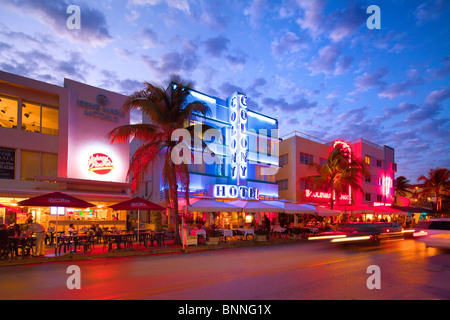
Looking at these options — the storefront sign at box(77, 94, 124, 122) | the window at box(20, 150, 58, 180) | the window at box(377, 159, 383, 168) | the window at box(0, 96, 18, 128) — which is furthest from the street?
the window at box(377, 159, 383, 168)

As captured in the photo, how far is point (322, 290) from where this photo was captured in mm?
7945

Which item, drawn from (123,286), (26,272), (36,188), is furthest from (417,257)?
(36,188)

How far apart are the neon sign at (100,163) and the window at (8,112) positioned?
5334 mm

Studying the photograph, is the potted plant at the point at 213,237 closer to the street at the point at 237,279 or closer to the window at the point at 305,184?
the street at the point at 237,279

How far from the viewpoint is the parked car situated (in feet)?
49.2

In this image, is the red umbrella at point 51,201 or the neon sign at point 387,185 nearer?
the red umbrella at point 51,201

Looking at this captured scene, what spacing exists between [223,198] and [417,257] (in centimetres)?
1570

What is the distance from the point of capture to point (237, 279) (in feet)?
30.8

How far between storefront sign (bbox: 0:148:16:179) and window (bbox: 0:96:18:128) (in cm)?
180

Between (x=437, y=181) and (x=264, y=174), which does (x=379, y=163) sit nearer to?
(x=437, y=181)

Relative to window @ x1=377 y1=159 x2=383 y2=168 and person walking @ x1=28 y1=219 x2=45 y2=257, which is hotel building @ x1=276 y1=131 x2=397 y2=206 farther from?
person walking @ x1=28 y1=219 x2=45 y2=257

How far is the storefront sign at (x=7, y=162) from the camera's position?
1997 centimetres

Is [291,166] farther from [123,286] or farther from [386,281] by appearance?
[123,286]

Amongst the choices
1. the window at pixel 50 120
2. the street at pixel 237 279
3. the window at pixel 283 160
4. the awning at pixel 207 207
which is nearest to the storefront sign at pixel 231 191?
the awning at pixel 207 207
